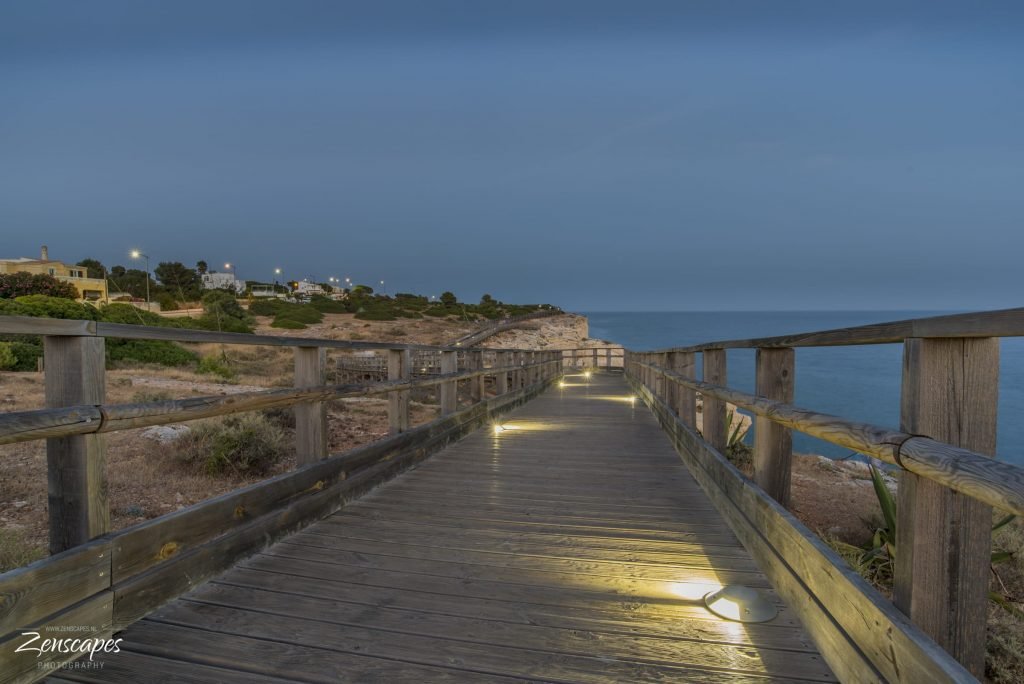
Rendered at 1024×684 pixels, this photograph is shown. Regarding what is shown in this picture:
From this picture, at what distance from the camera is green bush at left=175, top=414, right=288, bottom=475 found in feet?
24.8

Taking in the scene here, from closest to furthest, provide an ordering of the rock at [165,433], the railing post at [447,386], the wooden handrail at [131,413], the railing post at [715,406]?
the wooden handrail at [131,413]
the railing post at [715,406]
the railing post at [447,386]
the rock at [165,433]

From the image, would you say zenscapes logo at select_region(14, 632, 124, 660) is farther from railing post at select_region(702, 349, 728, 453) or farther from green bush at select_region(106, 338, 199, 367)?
green bush at select_region(106, 338, 199, 367)

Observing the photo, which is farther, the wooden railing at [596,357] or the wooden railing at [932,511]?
the wooden railing at [596,357]

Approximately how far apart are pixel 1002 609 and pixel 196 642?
219 inches

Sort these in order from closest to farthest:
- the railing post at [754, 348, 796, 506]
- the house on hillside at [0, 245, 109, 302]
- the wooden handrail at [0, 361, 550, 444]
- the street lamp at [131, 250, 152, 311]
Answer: the wooden handrail at [0, 361, 550, 444], the railing post at [754, 348, 796, 506], the street lamp at [131, 250, 152, 311], the house on hillside at [0, 245, 109, 302]

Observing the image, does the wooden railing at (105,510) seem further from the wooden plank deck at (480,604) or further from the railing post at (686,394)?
the railing post at (686,394)

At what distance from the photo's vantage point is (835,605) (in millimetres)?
2023

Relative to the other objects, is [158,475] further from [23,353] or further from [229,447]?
[23,353]

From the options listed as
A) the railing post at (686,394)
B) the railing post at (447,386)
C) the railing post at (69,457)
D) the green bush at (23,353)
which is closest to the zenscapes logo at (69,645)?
the railing post at (69,457)

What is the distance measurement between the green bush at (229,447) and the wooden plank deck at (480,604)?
426 centimetres

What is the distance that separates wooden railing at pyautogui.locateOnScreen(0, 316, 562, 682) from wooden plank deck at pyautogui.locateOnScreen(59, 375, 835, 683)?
12 centimetres

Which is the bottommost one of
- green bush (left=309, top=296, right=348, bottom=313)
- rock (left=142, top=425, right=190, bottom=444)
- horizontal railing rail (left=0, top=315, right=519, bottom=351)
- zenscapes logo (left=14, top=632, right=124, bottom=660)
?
rock (left=142, top=425, right=190, bottom=444)

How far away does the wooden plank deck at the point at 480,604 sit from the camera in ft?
6.68

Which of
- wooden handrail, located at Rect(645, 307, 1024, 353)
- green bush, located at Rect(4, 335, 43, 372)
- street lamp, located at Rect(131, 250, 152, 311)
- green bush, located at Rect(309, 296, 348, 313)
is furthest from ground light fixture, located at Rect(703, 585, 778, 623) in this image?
green bush, located at Rect(309, 296, 348, 313)
